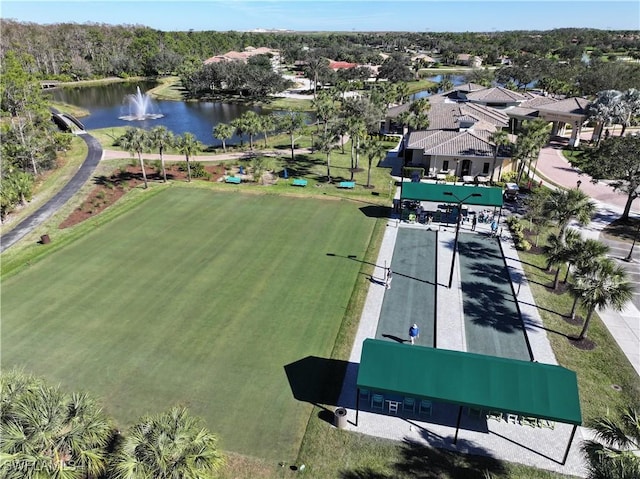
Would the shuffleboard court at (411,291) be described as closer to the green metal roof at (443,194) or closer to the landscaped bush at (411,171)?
the green metal roof at (443,194)

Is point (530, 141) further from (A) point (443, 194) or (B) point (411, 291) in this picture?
(B) point (411, 291)

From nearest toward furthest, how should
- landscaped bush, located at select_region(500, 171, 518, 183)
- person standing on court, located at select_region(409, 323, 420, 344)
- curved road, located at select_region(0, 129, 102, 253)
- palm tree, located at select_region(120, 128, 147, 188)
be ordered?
1. person standing on court, located at select_region(409, 323, 420, 344)
2. curved road, located at select_region(0, 129, 102, 253)
3. palm tree, located at select_region(120, 128, 147, 188)
4. landscaped bush, located at select_region(500, 171, 518, 183)

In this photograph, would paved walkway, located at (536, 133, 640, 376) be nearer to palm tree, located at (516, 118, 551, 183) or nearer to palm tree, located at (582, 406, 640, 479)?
palm tree, located at (516, 118, 551, 183)

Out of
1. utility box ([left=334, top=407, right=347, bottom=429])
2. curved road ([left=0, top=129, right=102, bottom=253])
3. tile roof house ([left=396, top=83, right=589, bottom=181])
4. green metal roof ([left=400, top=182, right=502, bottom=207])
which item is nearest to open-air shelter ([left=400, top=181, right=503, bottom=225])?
green metal roof ([left=400, top=182, right=502, bottom=207])

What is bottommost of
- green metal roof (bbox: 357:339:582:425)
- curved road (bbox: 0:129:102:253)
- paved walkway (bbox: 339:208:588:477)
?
paved walkway (bbox: 339:208:588:477)

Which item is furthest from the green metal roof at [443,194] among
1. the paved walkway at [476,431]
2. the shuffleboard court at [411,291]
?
the paved walkway at [476,431]

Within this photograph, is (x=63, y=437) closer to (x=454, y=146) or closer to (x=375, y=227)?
(x=375, y=227)

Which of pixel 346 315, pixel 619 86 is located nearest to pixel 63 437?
pixel 346 315
